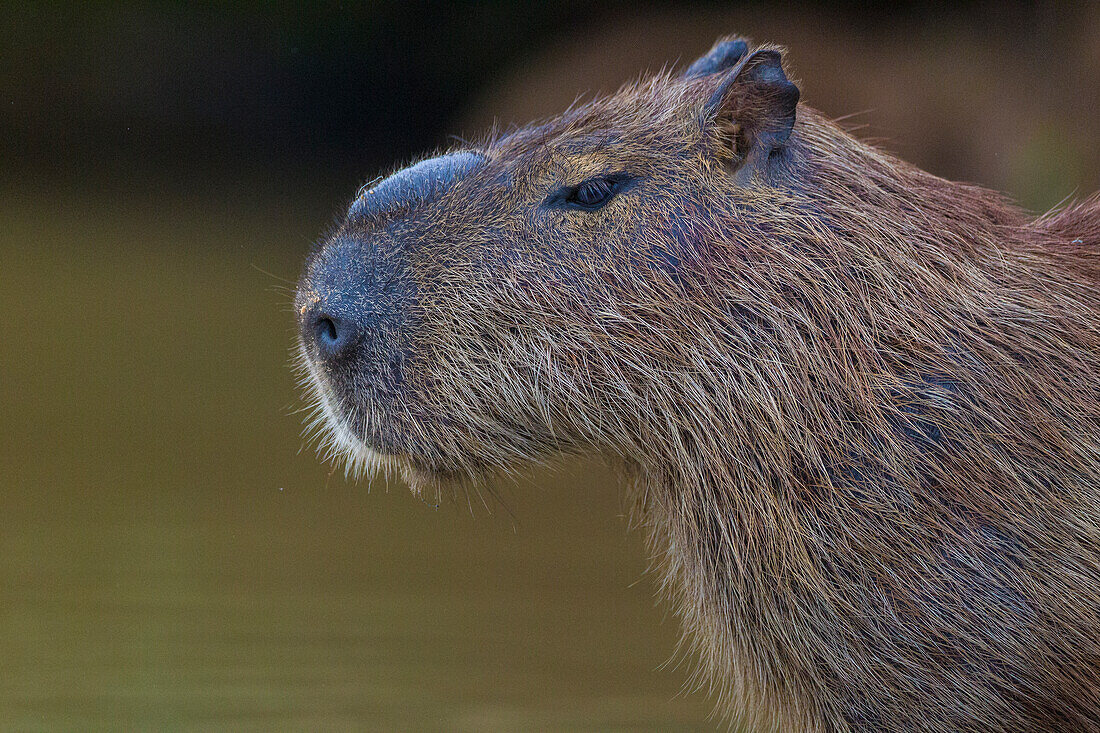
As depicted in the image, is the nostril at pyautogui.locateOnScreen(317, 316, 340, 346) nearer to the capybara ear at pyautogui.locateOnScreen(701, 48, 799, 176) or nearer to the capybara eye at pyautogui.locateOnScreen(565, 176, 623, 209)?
the capybara eye at pyautogui.locateOnScreen(565, 176, 623, 209)

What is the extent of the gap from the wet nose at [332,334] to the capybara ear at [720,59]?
2.11 ft

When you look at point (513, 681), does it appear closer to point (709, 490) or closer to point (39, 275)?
point (709, 490)

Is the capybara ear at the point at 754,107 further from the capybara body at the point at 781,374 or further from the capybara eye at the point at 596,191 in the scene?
the capybara eye at the point at 596,191

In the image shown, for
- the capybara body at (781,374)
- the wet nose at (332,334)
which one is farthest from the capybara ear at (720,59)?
the wet nose at (332,334)

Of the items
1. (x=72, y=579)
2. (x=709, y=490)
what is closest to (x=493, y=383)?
(x=709, y=490)

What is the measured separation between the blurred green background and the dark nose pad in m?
0.40

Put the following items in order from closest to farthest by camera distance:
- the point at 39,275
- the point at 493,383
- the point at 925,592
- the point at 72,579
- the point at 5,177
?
the point at 925,592
the point at 493,383
the point at 72,579
the point at 39,275
the point at 5,177

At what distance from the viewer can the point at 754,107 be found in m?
1.87

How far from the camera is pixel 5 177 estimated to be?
33.4 ft

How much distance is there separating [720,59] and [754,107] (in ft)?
0.94

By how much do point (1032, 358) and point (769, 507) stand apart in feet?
1.32

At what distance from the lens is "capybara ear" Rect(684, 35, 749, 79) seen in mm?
2107

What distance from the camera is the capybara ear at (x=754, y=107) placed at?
1.85m

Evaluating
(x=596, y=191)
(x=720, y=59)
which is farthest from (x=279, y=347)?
(x=596, y=191)
